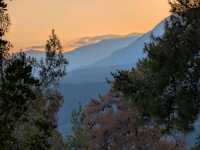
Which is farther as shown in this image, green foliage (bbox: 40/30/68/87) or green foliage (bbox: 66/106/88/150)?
green foliage (bbox: 66/106/88/150)

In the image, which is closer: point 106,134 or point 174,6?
point 174,6

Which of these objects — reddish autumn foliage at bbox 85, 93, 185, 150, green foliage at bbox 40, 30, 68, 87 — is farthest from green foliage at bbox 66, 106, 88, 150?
green foliage at bbox 40, 30, 68, 87

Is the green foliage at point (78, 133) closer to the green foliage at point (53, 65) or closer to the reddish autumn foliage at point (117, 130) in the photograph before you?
the reddish autumn foliage at point (117, 130)

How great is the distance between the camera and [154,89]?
106ft

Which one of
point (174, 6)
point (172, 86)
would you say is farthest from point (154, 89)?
point (174, 6)

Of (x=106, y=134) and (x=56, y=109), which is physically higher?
(x=56, y=109)

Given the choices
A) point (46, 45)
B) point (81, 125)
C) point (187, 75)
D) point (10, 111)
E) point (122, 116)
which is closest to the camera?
point (10, 111)

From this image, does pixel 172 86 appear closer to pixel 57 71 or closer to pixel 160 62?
pixel 160 62

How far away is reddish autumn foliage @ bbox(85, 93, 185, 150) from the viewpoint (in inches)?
1955

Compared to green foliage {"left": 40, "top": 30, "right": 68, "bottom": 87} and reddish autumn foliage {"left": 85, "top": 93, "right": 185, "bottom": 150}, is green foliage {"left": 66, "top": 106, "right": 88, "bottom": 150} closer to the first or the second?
reddish autumn foliage {"left": 85, "top": 93, "right": 185, "bottom": 150}

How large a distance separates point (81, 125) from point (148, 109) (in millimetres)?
24364

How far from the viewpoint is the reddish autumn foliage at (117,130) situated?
4966 centimetres

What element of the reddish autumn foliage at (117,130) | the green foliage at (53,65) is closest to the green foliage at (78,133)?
the reddish autumn foliage at (117,130)

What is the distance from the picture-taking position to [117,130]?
168 feet
